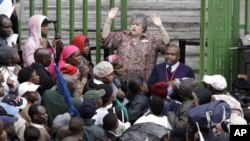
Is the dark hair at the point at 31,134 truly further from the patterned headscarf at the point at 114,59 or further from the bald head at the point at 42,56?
the patterned headscarf at the point at 114,59

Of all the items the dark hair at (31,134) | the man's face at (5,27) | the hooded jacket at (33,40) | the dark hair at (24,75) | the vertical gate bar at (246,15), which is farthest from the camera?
the vertical gate bar at (246,15)

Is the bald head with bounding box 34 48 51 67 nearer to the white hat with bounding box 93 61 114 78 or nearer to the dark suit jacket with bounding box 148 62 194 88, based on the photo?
the white hat with bounding box 93 61 114 78

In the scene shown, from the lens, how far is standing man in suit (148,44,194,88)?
17.0m

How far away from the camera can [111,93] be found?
1573 centimetres

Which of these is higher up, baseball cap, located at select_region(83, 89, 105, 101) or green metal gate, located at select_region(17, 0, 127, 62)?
green metal gate, located at select_region(17, 0, 127, 62)

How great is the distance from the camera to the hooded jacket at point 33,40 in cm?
1655

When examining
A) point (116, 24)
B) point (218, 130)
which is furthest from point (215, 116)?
point (116, 24)

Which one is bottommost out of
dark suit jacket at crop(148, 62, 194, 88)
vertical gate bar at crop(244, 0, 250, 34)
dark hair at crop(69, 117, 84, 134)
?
dark hair at crop(69, 117, 84, 134)

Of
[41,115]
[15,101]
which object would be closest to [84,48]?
[15,101]

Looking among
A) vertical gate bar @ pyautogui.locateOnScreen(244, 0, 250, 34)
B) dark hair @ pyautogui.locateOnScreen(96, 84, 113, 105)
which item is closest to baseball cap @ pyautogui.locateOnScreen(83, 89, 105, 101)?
dark hair @ pyautogui.locateOnScreen(96, 84, 113, 105)

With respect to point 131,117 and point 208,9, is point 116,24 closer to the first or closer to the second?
point 208,9

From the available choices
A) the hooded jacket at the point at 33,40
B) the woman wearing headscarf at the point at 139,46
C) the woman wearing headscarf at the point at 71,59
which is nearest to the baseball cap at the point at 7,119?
the woman wearing headscarf at the point at 71,59

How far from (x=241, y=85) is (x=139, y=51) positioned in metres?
1.36

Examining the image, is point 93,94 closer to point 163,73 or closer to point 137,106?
point 137,106
